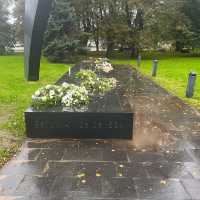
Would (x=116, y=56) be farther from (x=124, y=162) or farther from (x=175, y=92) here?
(x=124, y=162)

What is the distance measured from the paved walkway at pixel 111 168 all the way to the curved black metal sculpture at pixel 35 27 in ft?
11.6

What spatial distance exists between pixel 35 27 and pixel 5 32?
61.3ft

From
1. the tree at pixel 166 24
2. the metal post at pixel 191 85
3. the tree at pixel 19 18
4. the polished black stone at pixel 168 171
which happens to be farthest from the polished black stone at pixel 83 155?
the tree at pixel 19 18

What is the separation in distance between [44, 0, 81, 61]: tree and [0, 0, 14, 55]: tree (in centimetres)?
688

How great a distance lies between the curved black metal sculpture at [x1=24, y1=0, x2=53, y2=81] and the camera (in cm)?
697

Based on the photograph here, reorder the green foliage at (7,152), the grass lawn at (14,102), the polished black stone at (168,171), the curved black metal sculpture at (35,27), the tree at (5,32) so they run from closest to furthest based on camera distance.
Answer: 1. the polished black stone at (168,171)
2. the green foliage at (7,152)
3. the grass lawn at (14,102)
4. the curved black metal sculpture at (35,27)
5. the tree at (5,32)

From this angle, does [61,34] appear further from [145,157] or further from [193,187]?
[193,187]

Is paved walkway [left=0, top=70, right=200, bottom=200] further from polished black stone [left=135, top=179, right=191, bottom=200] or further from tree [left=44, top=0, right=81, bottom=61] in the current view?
tree [left=44, top=0, right=81, bottom=61]

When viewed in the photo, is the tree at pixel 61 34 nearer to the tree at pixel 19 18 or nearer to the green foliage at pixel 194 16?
the tree at pixel 19 18

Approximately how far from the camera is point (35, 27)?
7.52 metres

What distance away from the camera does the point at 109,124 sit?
4.78m

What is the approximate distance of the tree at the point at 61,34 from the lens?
18.4 metres

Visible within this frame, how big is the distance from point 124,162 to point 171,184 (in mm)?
746

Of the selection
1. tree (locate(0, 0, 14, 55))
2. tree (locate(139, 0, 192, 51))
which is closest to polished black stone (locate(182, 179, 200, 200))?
tree (locate(139, 0, 192, 51))
